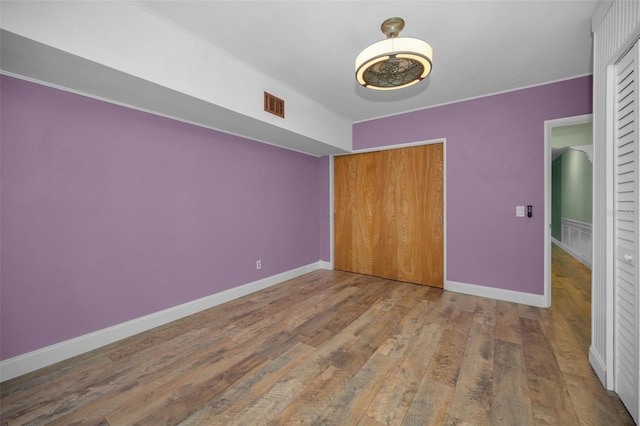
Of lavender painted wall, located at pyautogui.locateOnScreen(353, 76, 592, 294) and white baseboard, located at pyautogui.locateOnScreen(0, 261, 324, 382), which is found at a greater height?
lavender painted wall, located at pyautogui.locateOnScreen(353, 76, 592, 294)

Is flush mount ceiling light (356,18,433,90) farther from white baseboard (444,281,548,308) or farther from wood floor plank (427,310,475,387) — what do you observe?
white baseboard (444,281,548,308)

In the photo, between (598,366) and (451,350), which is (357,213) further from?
(598,366)

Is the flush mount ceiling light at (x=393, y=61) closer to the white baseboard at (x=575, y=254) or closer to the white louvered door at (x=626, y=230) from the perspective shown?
the white louvered door at (x=626, y=230)

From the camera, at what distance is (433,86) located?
314cm

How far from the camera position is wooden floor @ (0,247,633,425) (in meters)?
1.54

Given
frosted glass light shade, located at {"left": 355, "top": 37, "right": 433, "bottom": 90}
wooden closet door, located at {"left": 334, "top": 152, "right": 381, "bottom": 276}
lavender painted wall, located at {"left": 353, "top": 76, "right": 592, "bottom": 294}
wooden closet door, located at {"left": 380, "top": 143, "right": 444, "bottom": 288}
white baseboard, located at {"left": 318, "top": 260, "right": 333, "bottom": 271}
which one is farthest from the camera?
white baseboard, located at {"left": 318, "top": 260, "right": 333, "bottom": 271}

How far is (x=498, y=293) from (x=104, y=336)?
4.32 m

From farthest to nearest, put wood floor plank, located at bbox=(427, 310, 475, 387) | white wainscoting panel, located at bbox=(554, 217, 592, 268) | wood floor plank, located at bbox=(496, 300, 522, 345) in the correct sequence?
white wainscoting panel, located at bbox=(554, 217, 592, 268) < wood floor plank, located at bbox=(496, 300, 522, 345) < wood floor plank, located at bbox=(427, 310, 475, 387)

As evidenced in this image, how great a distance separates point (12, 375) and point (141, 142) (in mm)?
2022

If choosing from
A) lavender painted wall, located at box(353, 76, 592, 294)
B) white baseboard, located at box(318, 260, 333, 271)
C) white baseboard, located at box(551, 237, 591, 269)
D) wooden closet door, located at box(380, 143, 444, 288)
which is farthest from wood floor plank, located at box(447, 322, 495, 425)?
white baseboard, located at box(551, 237, 591, 269)

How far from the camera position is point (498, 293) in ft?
11.0

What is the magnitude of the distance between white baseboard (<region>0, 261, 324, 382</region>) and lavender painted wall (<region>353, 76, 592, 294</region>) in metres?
3.09

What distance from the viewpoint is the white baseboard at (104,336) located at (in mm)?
1887

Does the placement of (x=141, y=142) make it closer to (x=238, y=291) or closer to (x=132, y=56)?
(x=132, y=56)
